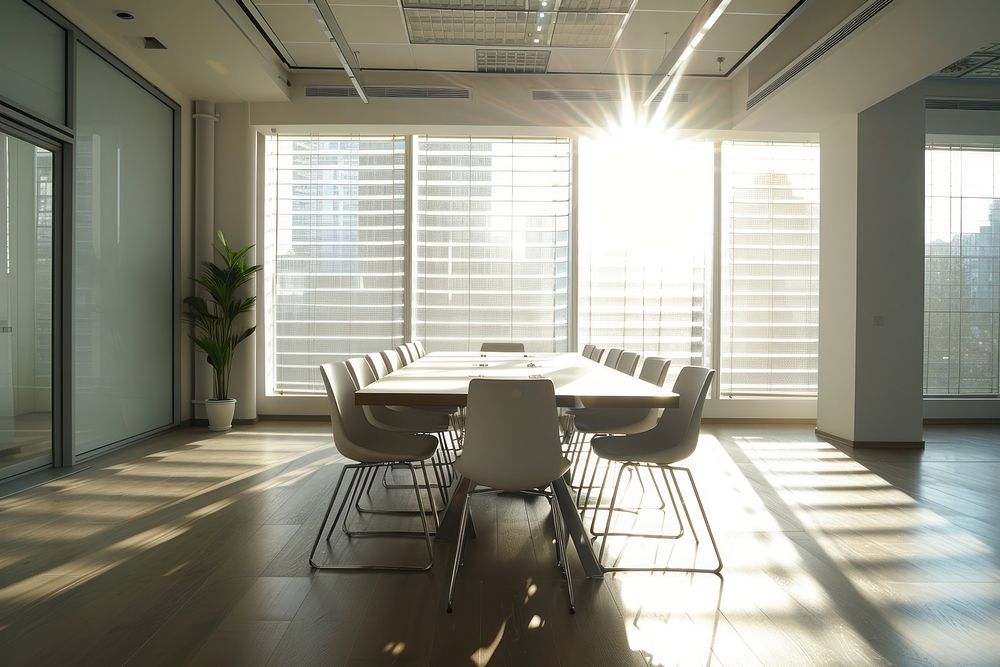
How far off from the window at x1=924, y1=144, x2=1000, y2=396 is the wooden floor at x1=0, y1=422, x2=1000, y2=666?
3771mm

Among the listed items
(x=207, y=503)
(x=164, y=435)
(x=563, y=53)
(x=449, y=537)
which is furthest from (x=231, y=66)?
(x=449, y=537)

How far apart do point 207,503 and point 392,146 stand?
4.74 metres

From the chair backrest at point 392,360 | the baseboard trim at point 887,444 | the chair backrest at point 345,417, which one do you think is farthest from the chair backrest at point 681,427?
the baseboard trim at point 887,444

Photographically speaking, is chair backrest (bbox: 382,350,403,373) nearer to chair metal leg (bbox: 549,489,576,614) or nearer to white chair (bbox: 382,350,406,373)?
white chair (bbox: 382,350,406,373)

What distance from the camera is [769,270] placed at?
7691 mm

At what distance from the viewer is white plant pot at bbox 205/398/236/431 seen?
668 cm

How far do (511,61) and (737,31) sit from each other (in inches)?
83.3

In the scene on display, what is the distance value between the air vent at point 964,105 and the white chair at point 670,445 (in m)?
5.92

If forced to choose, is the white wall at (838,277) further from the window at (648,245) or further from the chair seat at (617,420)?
the chair seat at (617,420)

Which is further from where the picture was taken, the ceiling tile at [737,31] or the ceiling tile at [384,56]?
the ceiling tile at [384,56]

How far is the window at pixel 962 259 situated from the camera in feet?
25.3

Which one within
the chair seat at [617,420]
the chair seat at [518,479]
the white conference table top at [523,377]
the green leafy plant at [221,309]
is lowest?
the chair seat at [518,479]

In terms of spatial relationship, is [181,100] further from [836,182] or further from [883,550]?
[883,550]

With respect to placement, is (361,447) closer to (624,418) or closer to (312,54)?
(624,418)
